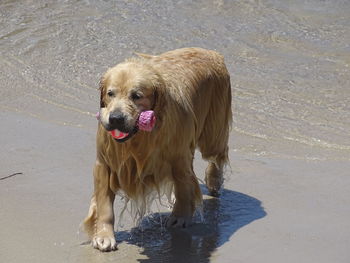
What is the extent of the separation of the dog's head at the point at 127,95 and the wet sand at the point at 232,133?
885 millimetres

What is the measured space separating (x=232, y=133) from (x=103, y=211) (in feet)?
9.21

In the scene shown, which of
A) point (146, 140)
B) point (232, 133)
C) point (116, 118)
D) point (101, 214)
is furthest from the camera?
point (232, 133)

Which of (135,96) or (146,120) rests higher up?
(135,96)

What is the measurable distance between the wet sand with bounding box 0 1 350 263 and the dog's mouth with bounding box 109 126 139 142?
2.48ft

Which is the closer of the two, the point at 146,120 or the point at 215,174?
the point at 146,120

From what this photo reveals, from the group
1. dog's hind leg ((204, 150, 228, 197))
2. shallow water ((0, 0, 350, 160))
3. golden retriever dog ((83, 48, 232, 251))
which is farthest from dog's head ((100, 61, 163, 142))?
shallow water ((0, 0, 350, 160))

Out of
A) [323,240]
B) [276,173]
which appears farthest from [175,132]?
[276,173]

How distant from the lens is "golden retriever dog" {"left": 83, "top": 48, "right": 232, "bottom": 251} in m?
4.83

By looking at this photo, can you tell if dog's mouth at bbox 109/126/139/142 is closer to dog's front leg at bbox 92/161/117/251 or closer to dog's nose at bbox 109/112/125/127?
dog's nose at bbox 109/112/125/127

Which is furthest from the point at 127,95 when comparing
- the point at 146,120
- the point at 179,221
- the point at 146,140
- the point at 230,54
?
the point at 230,54

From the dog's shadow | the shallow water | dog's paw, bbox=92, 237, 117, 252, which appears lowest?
the shallow water

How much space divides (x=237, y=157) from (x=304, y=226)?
1.70 metres

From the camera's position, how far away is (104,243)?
5.03m

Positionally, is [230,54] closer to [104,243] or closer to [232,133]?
[232,133]
